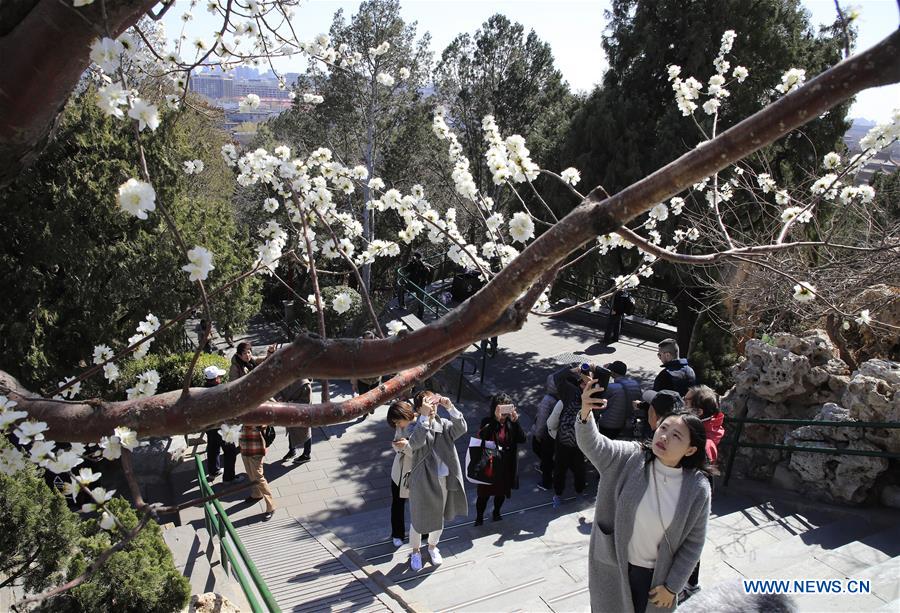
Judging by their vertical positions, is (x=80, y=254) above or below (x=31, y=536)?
above

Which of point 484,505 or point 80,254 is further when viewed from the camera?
point 80,254

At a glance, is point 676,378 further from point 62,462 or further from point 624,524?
point 62,462

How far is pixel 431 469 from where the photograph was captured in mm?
5074

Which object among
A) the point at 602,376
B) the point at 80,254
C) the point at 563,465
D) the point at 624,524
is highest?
the point at 80,254

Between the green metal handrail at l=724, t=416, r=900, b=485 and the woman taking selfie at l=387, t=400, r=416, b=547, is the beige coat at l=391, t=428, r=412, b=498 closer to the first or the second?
the woman taking selfie at l=387, t=400, r=416, b=547

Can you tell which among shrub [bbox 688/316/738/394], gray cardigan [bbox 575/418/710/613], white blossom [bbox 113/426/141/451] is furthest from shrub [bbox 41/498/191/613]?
shrub [bbox 688/316/738/394]

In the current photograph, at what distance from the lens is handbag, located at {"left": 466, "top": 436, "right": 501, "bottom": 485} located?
5594 mm

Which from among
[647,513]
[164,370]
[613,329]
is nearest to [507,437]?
[647,513]

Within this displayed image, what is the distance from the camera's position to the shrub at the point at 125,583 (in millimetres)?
3527

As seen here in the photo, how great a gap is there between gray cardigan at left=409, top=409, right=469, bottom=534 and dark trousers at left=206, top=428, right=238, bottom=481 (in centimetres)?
289

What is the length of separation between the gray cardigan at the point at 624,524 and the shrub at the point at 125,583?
2.50 meters

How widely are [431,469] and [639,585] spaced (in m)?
2.12

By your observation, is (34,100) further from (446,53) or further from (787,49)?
(446,53)

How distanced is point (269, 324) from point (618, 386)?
1401 centimetres
